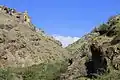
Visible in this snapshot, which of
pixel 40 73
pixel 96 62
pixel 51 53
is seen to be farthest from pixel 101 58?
pixel 51 53

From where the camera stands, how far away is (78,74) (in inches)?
810

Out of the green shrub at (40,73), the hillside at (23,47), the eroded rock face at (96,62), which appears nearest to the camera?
the eroded rock face at (96,62)

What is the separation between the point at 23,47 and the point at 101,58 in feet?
63.3

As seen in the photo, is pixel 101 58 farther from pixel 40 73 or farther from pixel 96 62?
pixel 40 73

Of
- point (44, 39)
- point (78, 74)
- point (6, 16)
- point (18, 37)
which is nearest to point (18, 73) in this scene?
point (78, 74)

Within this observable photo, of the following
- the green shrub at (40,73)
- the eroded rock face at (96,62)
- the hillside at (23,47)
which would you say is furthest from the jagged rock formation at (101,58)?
the hillside at (23,47)

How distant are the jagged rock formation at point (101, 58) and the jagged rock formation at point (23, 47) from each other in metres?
12.3

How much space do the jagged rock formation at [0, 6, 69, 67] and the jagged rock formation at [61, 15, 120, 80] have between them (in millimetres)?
12337

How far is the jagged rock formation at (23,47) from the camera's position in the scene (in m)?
36.5

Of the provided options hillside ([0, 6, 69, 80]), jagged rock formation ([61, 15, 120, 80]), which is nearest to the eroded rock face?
jagged rock formation ([61, 15, 120, 80])

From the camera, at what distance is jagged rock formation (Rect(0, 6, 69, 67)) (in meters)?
36.5

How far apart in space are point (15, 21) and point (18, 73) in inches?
652

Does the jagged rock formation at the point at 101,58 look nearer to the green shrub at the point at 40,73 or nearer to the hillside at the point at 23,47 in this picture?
the green shrub at the point at 40,73

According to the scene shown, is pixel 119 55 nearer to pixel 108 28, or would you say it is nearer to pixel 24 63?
pixel 108 28
